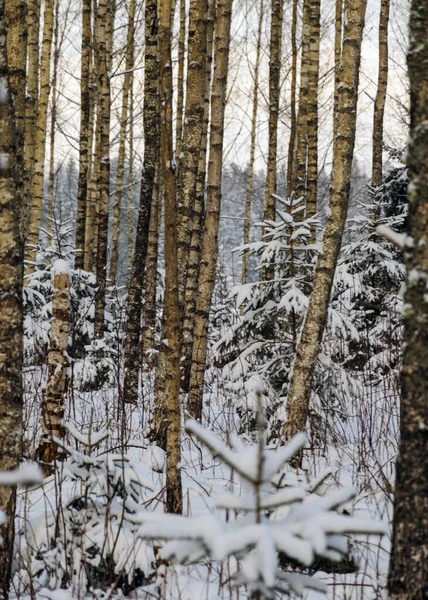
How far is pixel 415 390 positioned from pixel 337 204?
202 centimetres

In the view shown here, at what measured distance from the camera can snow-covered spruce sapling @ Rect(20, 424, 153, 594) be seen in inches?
82.9

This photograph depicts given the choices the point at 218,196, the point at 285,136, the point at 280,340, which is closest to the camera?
the point at 280,340

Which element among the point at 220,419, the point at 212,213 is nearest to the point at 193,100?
the point at 212,213

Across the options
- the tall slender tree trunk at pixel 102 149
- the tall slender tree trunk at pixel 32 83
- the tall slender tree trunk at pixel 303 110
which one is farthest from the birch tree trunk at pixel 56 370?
the tall slender tree trunk at pixel 303 110

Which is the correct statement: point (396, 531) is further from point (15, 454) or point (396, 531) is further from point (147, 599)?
point (15, 454)

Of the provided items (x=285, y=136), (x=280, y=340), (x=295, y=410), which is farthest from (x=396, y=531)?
(x=285, y=136)

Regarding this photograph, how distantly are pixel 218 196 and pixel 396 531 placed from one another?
12.7ft

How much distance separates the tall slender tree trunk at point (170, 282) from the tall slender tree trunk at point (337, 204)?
1.09 m

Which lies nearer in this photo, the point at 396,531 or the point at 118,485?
the point at 396,531

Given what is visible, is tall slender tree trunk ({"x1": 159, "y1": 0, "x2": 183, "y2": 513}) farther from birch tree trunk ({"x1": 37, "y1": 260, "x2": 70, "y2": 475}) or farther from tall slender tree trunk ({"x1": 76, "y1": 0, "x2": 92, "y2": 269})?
tall slender tree trunk ({"x1": 76, "y1": 0, "x2": 92, "y2": 269})

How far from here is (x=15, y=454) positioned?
216cm

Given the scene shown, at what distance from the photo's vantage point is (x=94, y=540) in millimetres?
2164

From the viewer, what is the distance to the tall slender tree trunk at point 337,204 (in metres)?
3.35

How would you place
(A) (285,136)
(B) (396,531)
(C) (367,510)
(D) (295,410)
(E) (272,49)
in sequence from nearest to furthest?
(B) (396,531) → (C) (367,510) → (D) (295,410) → (E) (272,49) → (A) (285,136)
